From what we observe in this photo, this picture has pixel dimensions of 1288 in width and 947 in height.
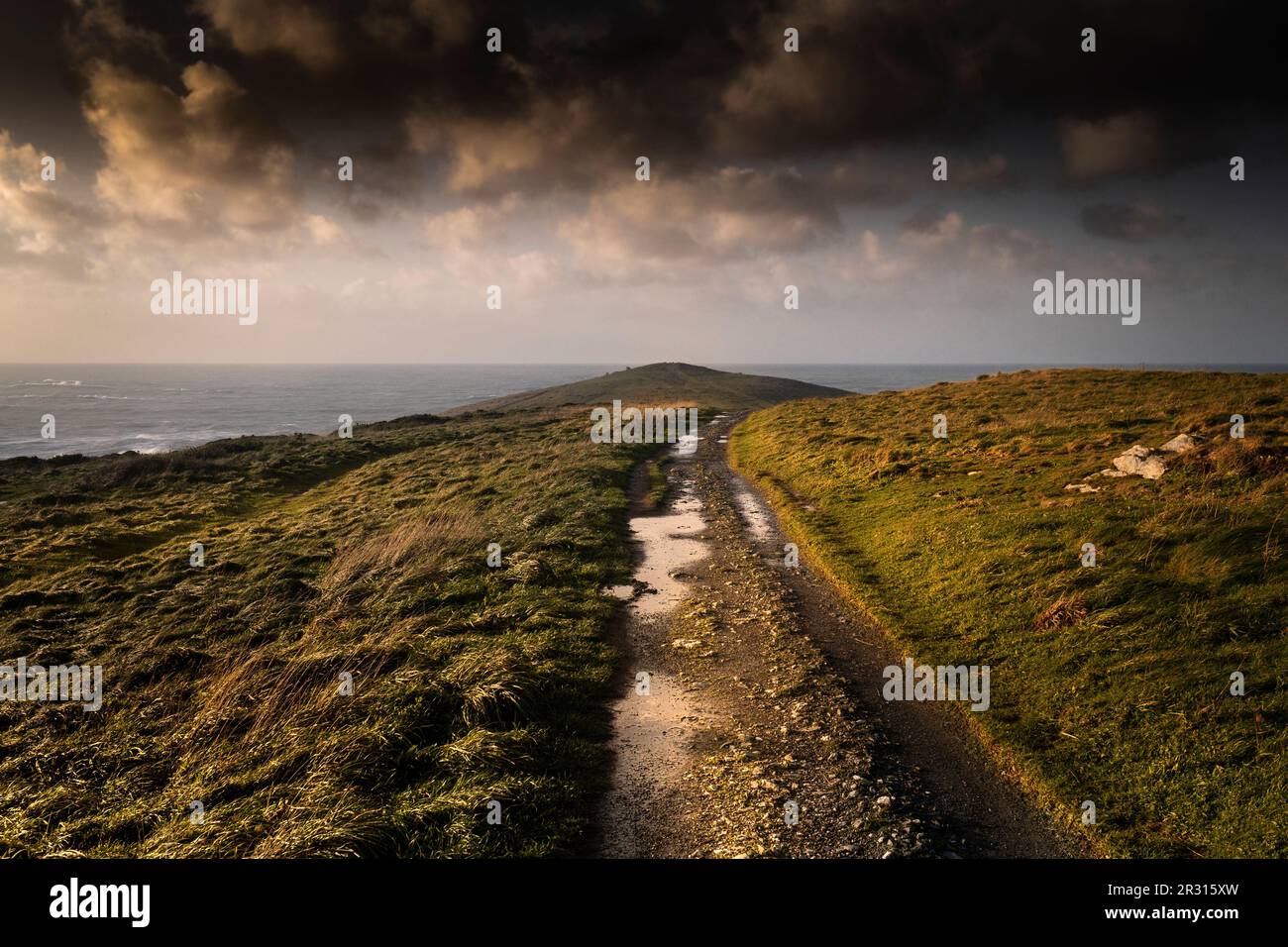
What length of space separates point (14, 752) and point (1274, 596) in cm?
2403

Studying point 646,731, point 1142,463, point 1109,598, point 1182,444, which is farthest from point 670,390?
point 646,731

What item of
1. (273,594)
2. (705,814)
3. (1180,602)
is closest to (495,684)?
(705,814)

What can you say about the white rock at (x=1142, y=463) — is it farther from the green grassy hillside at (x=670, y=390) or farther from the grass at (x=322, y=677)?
the green grassy hillside at (x=670, y=390)

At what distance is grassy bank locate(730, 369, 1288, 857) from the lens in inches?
339

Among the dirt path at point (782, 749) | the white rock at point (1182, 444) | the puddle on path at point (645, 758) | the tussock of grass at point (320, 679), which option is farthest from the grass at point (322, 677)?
the white rock at point (1182, 444)

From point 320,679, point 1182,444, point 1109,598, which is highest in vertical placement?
point 1182,444

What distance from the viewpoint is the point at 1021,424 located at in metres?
33.4

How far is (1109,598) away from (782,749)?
8.78m

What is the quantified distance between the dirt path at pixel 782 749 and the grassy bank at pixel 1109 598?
3.40 feet

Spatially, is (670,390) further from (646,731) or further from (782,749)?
(782,749)

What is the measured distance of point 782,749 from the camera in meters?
10.1

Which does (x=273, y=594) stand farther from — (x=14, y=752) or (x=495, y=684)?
(x=495, y=684)

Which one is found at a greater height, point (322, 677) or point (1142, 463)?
point (1142, 463)

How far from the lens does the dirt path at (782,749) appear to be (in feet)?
26.6
